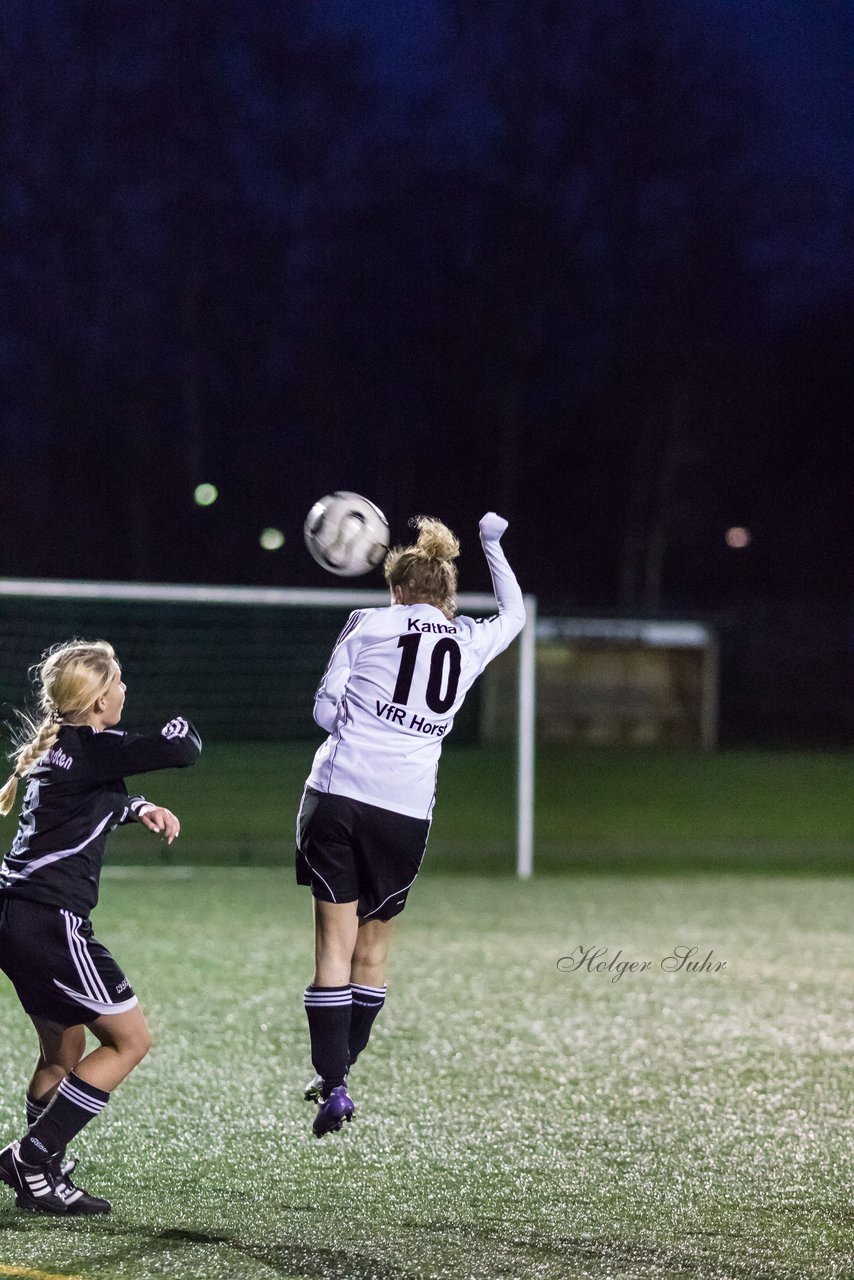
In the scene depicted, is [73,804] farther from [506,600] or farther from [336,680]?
[506,600]

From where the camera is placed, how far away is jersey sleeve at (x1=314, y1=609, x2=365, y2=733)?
4.82 metres

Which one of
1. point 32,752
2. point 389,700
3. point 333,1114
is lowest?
point 333,1114

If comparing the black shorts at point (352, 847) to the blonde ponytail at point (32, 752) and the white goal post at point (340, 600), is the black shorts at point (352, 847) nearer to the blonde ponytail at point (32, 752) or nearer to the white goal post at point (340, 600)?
the blonde ponytail at point (32, 752)

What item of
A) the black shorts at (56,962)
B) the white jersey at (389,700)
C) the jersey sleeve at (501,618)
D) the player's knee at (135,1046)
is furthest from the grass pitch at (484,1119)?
the jersey sleeve at (501,618)

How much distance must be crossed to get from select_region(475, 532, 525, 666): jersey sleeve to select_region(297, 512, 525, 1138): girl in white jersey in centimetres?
2

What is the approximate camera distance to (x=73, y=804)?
4.38m

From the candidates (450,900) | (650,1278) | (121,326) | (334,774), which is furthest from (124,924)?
(121,326)

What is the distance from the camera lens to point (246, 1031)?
7285 mm

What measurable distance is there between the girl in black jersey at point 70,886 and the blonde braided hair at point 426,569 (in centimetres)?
98

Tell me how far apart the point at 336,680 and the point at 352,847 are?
542 millimetres

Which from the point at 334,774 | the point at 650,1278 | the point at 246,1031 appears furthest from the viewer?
the point at 246,1031

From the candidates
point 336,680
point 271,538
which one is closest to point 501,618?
point 336,680

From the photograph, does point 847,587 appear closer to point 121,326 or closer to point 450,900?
point 121,326

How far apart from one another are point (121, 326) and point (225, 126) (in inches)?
160
